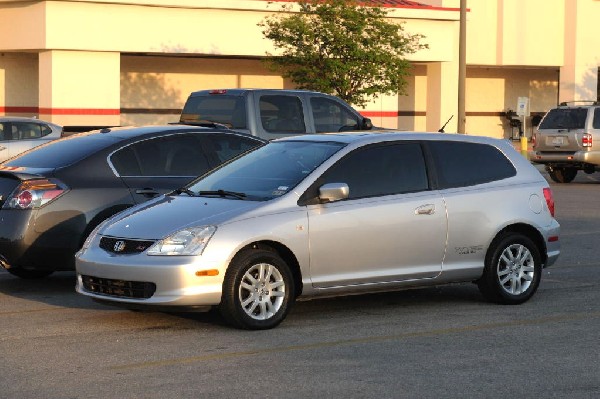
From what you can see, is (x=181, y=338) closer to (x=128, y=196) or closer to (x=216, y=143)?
(x=128, y=196)

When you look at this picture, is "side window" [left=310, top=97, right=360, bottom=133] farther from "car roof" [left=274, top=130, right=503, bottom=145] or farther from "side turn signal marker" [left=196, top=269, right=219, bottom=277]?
"side turn signal marker" [left=196, top=269, right=219, bottom=277]

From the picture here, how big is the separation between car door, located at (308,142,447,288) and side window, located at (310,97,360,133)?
9.09 m

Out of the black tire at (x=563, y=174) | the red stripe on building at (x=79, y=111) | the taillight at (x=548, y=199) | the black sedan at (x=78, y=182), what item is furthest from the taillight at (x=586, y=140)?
the taillight at (x=548, y=199)

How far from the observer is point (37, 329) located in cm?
1033

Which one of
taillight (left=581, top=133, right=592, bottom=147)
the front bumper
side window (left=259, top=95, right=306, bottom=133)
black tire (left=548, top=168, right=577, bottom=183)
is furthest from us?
black tire (left=548, top=168, right=577, bottom=183)

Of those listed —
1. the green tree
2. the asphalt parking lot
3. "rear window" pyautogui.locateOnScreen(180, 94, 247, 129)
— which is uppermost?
the green tree

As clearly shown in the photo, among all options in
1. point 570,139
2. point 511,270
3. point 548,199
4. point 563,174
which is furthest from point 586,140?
point 511,270

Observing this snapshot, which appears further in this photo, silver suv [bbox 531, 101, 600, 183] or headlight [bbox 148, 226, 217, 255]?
silver suv [bbox 531, 101, 600, 183]

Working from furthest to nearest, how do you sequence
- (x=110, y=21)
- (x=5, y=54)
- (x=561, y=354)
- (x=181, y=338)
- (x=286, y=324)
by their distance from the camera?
(x=5, y=54)
(x=110, y=21)
(x=286, y=324)
(x=181, y=338)
(x=561, y=354)

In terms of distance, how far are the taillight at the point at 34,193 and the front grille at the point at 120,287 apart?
1.67m

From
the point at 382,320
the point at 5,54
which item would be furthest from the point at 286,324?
the point at 5,54

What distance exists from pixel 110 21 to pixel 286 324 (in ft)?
96.3

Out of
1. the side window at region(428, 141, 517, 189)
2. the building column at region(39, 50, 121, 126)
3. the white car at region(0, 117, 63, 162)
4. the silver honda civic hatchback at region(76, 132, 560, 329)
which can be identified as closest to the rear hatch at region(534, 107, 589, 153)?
the white car at region(0, 117, 63, 162)

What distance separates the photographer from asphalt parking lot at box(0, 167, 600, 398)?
815cm
